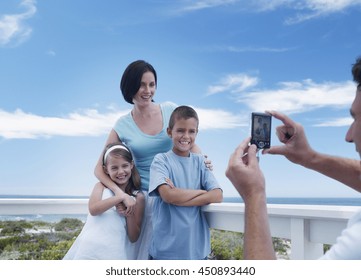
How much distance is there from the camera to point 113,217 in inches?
65.7

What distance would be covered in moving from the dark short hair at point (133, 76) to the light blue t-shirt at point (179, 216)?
359 mm

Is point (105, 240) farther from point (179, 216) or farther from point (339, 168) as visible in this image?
point (339, 168)

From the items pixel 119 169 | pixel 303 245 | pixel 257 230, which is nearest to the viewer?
pixel 257 230

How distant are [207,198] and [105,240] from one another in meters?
0.40

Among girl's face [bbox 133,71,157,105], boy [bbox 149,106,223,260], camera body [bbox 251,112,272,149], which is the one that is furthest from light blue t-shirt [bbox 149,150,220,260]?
camera body [bbox 251,112,272,149]

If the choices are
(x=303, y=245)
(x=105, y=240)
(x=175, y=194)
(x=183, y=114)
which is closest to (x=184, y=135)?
(x=183, y=114)

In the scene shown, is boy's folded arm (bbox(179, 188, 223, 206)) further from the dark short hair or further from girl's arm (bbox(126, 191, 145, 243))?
the dark short hair

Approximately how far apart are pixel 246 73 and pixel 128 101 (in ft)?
23.5

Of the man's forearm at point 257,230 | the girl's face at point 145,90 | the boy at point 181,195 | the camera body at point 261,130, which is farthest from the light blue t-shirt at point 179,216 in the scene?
the man's forearm at point 257,230

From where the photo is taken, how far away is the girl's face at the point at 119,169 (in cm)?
172

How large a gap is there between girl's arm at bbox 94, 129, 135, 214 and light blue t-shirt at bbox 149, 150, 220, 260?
0.11m

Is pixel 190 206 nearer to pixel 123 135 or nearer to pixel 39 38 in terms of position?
pixel 123 135

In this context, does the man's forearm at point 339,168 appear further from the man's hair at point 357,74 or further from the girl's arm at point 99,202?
the girl's arm at point 99,202
